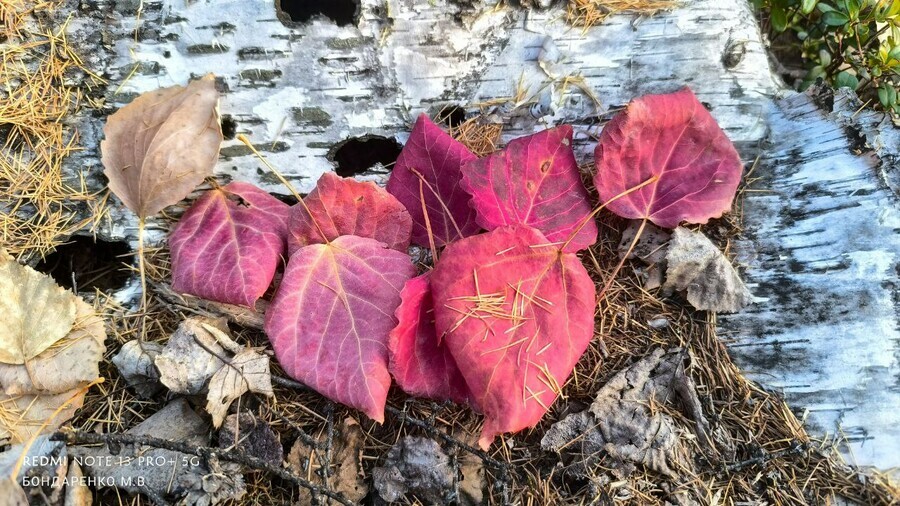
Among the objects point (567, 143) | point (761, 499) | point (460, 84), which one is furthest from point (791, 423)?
point (460, 84)

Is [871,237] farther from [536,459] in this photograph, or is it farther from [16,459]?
[16,459]

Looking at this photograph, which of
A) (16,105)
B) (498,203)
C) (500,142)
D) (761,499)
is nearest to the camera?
(761,499)

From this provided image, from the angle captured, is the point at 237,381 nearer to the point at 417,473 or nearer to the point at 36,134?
the point at 417,473

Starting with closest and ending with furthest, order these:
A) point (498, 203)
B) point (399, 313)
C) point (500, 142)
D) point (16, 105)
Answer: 1. point (399, 313)
2. point (498, 203)
3. point (16, 105)
4. point (500, 142)

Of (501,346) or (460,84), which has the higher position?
(460,84)

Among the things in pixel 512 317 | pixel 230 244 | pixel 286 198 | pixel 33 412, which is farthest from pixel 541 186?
pixel 33 412

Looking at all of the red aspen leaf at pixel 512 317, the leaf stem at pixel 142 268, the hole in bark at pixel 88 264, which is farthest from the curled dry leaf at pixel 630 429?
the hole in bark at pixel 88 264

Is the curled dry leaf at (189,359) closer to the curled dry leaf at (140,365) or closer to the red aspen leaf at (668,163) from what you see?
the curled dry leaf at (140,365)

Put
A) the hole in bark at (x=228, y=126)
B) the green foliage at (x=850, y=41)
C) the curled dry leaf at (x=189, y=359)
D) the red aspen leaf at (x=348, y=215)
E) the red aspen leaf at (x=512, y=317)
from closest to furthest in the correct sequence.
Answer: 1. the red aspen leaf at (x=512, y=317)
2. the curled dry leaf at (x=189, y=359)
3. the red aspen leaf at (x=348, y=215)
4. the hole in bark at (x=228, y=126)
5. the green foliage at (x=850, y=41)
